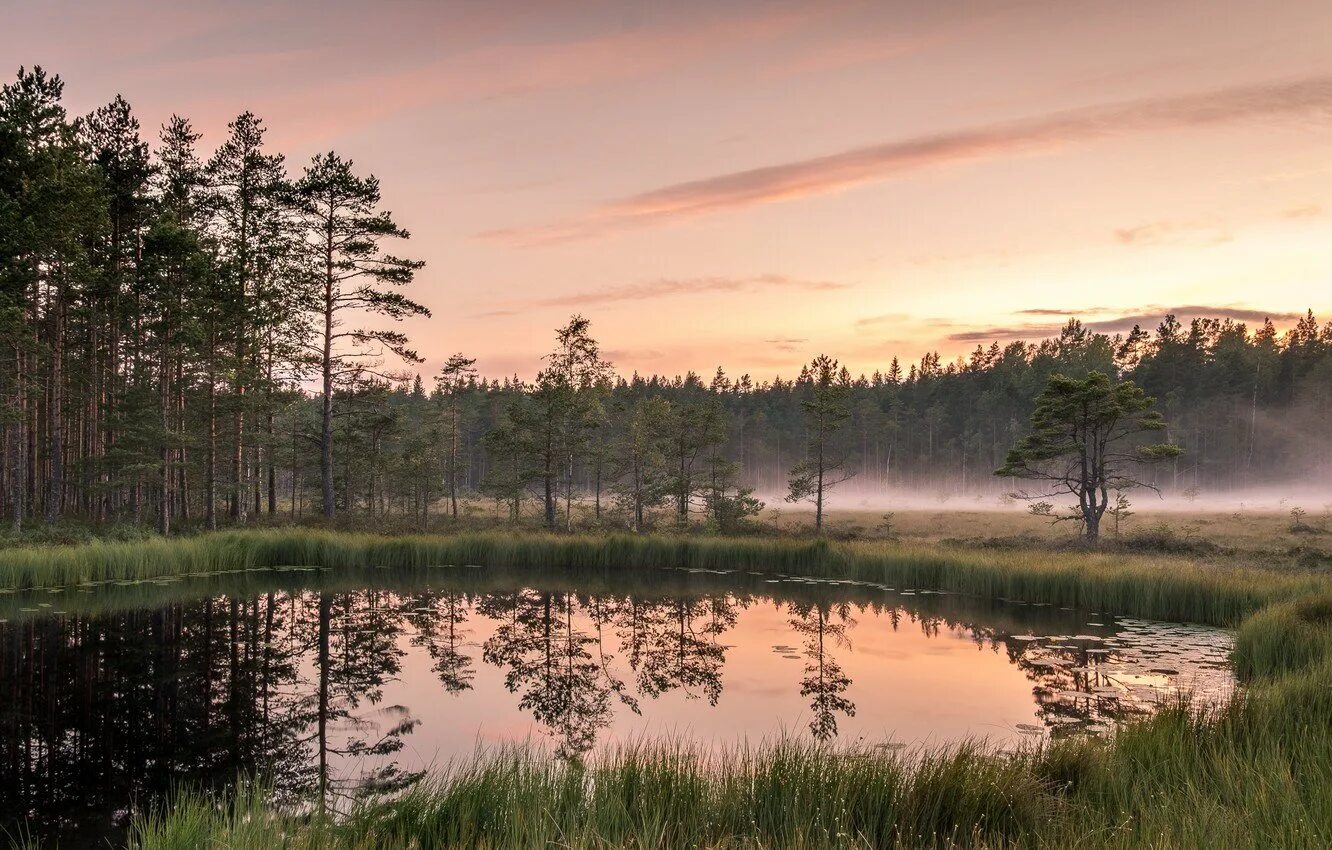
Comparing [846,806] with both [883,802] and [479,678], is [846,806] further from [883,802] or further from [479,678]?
[479,678]

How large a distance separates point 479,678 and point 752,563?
1737 cm

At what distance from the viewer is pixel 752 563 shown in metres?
29.0

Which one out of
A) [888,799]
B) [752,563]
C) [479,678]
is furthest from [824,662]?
[752,563]

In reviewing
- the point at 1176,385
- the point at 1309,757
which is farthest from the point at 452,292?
the point at 1176,385

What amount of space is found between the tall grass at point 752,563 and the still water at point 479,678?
51.4 inches

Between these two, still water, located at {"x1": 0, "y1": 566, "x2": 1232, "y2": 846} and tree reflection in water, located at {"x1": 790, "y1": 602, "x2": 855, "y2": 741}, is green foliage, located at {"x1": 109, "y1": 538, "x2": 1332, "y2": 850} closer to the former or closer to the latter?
still water, located at {"x1": 0, "y1": 566, "x2": 1232, "y2": 846}

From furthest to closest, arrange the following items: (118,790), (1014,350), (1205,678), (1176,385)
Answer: (1014,350) < (1176,385) < (1205,678) < (118,790)

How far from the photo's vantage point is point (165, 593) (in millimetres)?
20344

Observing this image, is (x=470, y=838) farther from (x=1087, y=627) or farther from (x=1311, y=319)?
(x=1311, y=319)

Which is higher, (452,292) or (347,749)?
(452,292)

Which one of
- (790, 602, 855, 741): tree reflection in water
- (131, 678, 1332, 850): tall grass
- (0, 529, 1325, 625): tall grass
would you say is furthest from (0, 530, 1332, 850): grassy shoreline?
(0, 529, 1325, 625): tall grass

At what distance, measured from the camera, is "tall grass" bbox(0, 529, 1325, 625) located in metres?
19.3

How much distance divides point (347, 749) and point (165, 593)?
14.9 meters

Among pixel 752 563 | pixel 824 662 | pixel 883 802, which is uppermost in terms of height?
pixel 883 802
